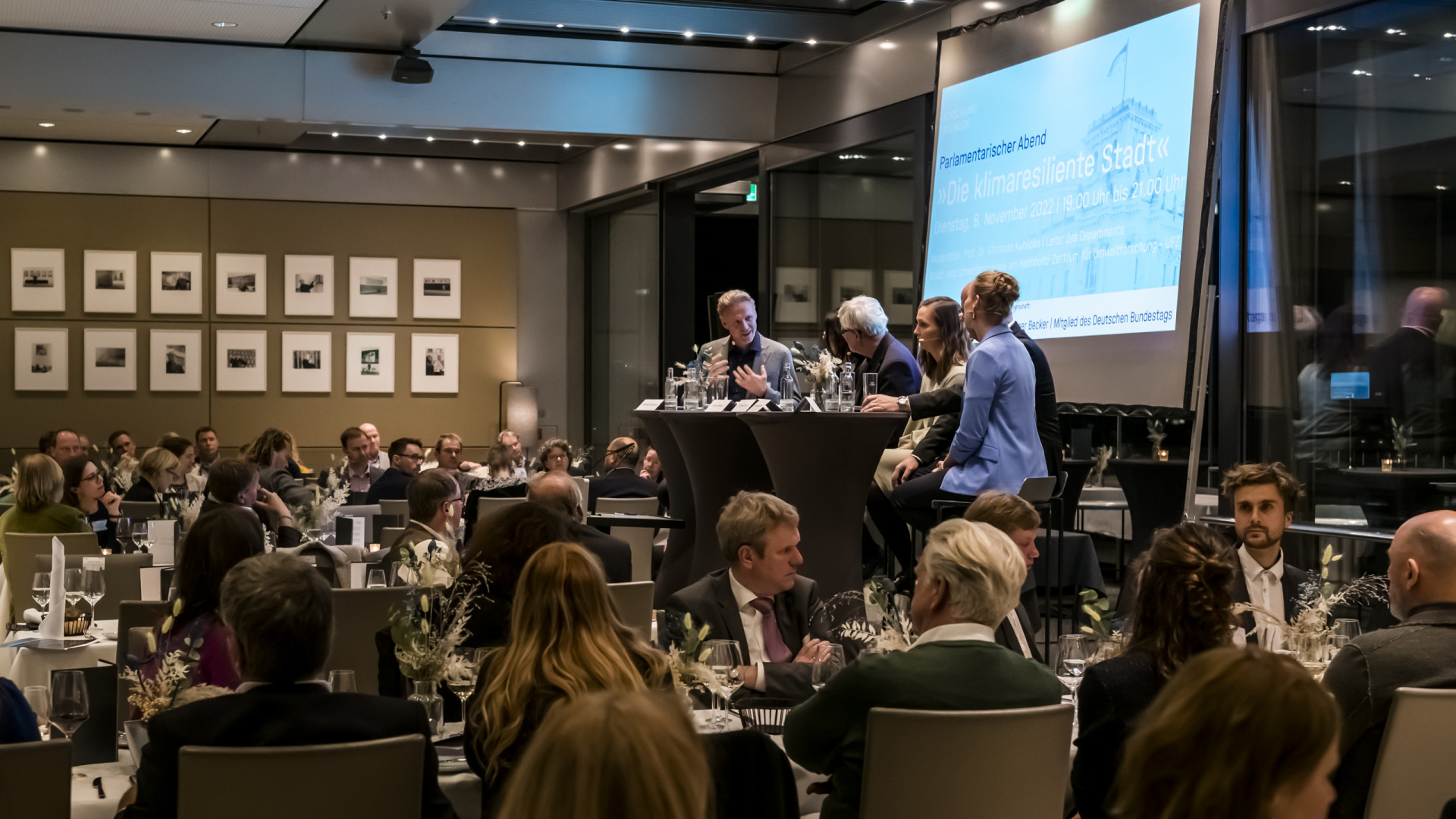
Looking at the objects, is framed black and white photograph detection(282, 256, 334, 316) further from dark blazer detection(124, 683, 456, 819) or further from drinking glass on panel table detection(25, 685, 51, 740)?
dark blazer detection(124, 683, 456, 819)

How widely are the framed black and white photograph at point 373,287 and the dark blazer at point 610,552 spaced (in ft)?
36.9

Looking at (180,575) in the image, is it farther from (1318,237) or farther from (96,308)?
(96,308)

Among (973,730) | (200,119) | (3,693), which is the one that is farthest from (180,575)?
(200,119)

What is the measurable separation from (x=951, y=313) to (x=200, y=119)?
837 cm

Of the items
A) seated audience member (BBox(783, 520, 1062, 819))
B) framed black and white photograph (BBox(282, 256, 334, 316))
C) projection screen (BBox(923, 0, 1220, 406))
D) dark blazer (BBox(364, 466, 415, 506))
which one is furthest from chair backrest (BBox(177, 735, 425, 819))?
framed black and white photograph (BBox(282, 256, 334, 316))

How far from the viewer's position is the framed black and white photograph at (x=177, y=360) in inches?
594

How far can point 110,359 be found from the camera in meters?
15.0

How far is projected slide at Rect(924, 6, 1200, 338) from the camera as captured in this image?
7152mm

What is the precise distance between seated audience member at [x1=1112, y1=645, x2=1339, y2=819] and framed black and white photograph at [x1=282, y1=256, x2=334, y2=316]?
1503 cm

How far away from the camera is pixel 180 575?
3719 mm

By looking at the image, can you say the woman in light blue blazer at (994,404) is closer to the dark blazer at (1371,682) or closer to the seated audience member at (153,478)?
the dark blazer at (1371,682)

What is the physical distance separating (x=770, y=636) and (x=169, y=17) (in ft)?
26.9

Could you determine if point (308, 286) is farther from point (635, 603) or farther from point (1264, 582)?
point (1264, 582)

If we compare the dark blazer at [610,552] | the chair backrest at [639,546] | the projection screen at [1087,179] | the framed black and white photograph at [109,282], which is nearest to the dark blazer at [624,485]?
the chair backrest at [639,546]
